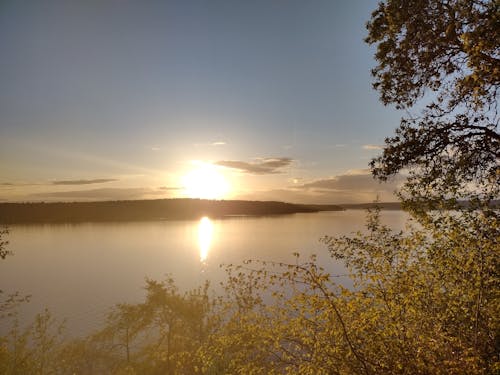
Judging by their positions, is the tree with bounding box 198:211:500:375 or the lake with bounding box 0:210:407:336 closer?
the tree with bounding box 198:211:500:375

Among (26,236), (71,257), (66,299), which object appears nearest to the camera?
(66,299)

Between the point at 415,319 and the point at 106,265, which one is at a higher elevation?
the point at 415,319

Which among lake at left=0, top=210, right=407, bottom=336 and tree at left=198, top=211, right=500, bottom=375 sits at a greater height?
tree at left=198, top=211, right=500, bottom=375

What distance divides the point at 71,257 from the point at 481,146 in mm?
84397

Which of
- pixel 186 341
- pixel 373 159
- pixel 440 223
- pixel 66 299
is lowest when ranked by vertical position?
pixel 66 299

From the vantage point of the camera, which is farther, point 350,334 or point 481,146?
point 481,146

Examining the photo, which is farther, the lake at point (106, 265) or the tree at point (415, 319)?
the lake at point (106, 265)

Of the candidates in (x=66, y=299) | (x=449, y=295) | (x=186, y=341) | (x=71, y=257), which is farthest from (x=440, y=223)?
(x=71, y=257)

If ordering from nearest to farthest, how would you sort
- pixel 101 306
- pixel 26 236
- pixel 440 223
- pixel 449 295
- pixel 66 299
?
pixel 449 295 < pixel 440 223 < pixel 101 306 < pixel 66 299 < pixel 26 236

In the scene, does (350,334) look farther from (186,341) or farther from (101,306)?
(101,306)

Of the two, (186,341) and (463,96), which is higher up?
(463,96)

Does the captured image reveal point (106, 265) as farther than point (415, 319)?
Yes

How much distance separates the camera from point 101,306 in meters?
42.8

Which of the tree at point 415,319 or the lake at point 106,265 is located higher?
the tree at point 415,319
